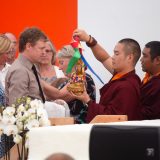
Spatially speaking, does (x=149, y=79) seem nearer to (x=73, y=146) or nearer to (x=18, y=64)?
(x=18, y=64)

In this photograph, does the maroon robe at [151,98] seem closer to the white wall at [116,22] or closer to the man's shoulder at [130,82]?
the man's shoulder at [130,82]

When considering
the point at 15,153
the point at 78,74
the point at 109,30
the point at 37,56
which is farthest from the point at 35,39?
the point at 109,30

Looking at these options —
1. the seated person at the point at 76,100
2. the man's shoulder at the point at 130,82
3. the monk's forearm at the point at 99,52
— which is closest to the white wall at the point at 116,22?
the monk's forearm at the point at 99,52

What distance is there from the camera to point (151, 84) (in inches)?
124

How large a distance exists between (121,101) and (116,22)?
1.26 metres

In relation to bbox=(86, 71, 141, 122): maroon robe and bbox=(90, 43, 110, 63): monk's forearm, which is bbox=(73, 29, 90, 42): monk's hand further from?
bbox=(86, 71, 141, 122): maroon robe

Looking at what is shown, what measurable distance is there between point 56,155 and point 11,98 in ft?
4.67

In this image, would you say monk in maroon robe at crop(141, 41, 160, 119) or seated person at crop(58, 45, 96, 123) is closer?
monk in maroon robe at crop(141, 41, 160, 119)

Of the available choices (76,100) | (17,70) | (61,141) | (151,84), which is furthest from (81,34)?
(61,141)

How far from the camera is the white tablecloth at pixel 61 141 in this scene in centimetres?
116

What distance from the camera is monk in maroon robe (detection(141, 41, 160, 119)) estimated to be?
304cm

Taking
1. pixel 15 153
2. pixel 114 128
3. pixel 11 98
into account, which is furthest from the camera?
pixel 11 98

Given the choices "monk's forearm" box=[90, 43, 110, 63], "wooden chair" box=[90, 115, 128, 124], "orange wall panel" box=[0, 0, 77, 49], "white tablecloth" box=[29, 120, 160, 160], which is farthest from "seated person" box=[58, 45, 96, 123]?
"white tablecloth" box=[29, 120, 160, 160]

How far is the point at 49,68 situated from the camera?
357 centimetres
